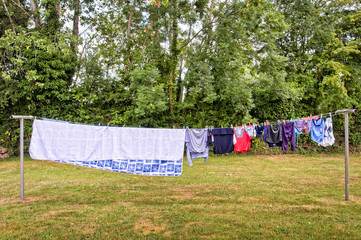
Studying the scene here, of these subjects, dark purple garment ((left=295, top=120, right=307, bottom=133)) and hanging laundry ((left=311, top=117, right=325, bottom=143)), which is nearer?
hanging laundry ((left=311, top=117, right=325, bottom=143))

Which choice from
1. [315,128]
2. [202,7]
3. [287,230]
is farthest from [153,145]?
[202,7]

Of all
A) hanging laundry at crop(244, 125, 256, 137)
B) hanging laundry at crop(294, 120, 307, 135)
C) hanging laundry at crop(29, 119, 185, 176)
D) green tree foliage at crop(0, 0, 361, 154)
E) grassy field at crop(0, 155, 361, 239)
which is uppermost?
green tree foliage at crop(0, 0, 361, 154)

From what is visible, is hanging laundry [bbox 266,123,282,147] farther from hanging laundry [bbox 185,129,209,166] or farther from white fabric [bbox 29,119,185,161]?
white fabric [bbox 29,119,185,161]

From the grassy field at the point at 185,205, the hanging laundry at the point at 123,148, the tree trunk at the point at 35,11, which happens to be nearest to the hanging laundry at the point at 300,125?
the grassy field at the point at 185,205

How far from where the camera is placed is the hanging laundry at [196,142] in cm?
696

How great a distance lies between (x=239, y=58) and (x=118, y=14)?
6849mm

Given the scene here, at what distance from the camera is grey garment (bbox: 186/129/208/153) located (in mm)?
6957

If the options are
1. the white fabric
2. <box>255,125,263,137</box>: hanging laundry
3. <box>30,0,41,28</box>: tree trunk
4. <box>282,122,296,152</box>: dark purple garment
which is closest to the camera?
the white fabric

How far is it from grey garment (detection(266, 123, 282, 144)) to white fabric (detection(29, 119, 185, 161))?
2935 millimetres

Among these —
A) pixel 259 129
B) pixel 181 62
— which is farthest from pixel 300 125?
pixel 181 62

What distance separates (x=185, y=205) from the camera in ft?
18.1

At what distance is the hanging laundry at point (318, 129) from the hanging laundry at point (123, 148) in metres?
3.80

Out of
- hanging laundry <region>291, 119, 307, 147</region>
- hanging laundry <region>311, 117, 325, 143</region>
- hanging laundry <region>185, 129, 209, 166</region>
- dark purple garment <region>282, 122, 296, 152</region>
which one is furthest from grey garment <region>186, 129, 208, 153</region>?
hanging laundry <region>311, 117, 325, 143</region>

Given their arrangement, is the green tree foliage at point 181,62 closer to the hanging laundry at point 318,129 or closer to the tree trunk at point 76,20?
the tree trunk at point 76,20
